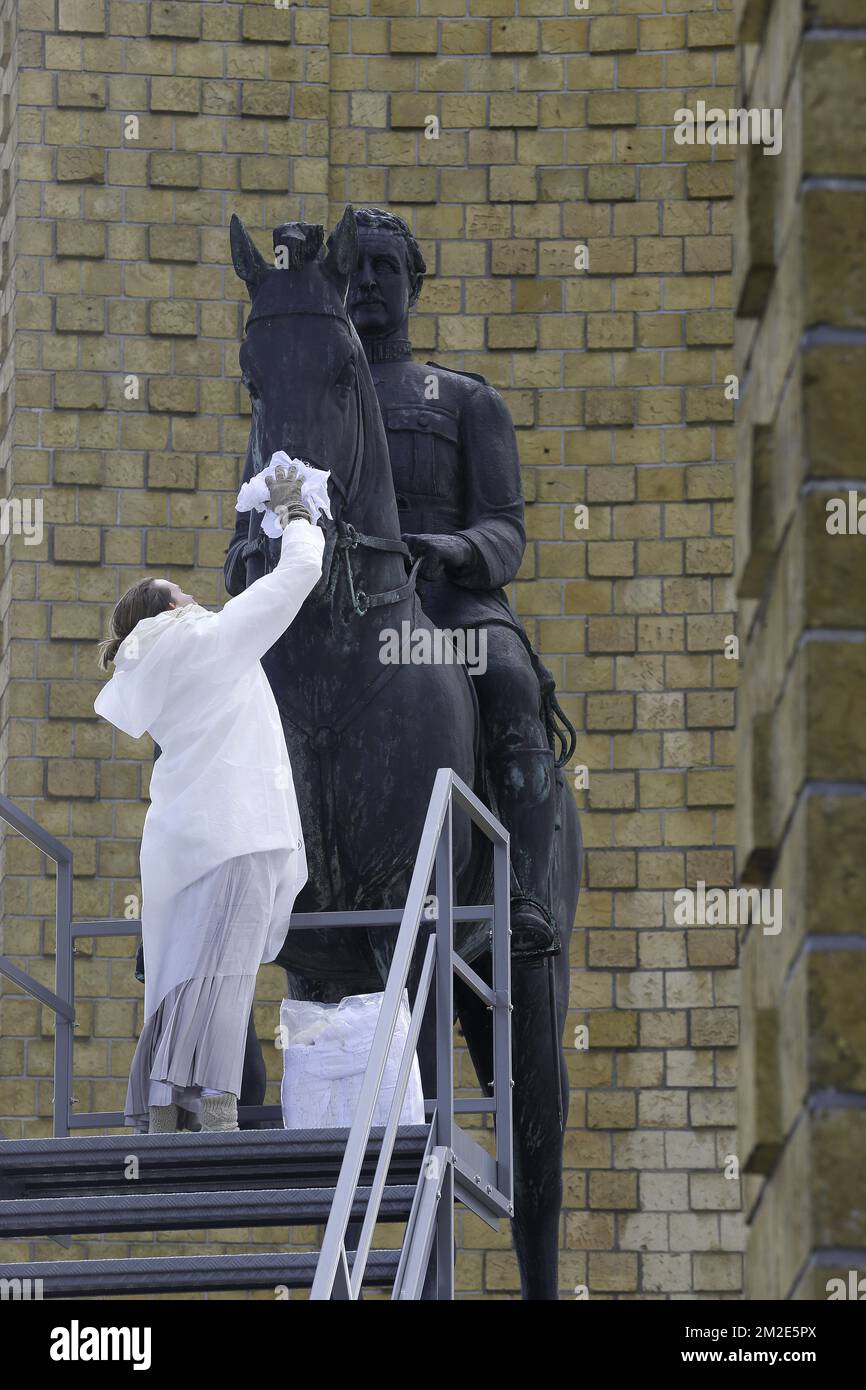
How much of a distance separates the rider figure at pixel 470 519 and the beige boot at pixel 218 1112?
61.9 inches

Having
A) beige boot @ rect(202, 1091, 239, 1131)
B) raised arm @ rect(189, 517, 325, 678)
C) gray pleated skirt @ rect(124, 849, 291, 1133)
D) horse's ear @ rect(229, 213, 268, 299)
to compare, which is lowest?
beige boot @ rect(202, 1091, 239, 1131)

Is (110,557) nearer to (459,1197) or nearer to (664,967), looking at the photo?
(664,967)

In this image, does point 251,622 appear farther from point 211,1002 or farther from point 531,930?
point 531,930

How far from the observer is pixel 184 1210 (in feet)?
20.7

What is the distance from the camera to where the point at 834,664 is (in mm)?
2871

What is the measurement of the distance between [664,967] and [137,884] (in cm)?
224

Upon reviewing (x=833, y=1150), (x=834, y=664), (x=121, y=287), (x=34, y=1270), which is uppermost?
(x=121, y=287)

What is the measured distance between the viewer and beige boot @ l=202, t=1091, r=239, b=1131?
6613mm

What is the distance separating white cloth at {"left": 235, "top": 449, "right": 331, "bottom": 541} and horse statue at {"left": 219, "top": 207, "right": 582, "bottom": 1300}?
1.8 inches

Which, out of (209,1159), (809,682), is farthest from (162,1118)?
(809,682)

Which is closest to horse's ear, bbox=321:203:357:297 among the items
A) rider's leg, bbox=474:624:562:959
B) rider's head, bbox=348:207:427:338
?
rider's head, bbox=348:207:427:338

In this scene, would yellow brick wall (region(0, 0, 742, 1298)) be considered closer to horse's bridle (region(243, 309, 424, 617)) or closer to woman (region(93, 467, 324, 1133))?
horse's bridle (region(243, 309, 424, 617))
